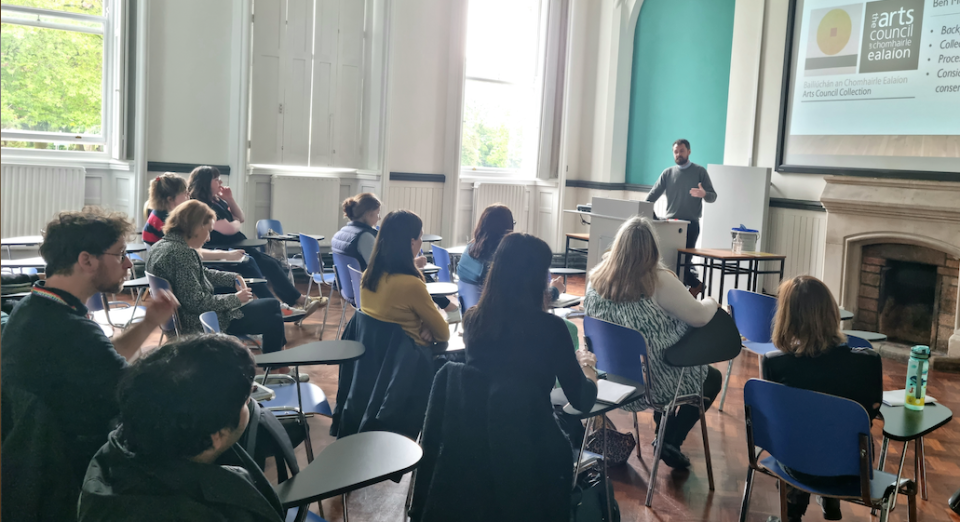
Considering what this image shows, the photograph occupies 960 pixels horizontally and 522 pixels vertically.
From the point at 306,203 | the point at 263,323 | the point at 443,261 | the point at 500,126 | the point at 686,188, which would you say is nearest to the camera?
the point at 263,323

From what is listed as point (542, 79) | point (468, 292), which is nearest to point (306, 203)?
point (542, 79)

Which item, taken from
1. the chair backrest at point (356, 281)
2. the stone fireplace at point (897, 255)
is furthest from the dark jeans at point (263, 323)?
the stone fireplace at point (897, 255)

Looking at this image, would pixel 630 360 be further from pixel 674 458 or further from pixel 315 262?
pixel 315 262

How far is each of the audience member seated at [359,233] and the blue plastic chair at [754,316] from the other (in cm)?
217

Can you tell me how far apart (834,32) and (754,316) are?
12.5ft

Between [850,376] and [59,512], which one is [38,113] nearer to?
[59,512]

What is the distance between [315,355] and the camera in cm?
248

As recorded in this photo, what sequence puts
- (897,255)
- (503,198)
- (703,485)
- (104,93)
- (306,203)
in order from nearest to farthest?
(703,485) < (897,255) < (104,93) < (306,203) < (503,198)

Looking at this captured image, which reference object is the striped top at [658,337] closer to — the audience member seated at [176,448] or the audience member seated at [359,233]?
the audience member seated at [359,233]

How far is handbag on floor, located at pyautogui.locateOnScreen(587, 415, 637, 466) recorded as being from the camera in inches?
130

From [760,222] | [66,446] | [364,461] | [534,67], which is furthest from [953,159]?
[66,446]

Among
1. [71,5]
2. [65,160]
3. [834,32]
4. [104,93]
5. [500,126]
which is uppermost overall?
[834,32]

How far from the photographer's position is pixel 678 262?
21.5 ft

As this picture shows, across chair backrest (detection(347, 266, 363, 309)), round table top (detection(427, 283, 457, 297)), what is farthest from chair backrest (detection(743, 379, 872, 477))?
chair backrest (detection(347, 266, 363, 309))
